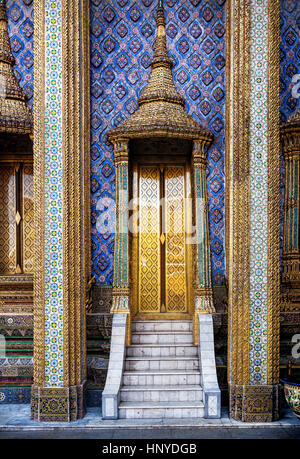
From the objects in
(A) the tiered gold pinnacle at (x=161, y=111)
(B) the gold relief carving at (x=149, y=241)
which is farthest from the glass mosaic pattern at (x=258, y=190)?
(B) the gold relief carving at (x=149, y=241)

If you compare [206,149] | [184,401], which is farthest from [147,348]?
[206,149]

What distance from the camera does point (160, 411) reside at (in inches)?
230

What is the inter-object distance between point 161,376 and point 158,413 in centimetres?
58

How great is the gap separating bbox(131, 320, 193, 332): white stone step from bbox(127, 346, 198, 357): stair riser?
0.47 metres

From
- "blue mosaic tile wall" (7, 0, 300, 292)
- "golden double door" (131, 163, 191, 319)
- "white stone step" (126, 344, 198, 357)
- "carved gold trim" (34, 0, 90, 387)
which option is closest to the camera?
"carved gold trim" (34, 0, 90, 387)

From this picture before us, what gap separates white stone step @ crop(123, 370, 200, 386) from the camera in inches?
246

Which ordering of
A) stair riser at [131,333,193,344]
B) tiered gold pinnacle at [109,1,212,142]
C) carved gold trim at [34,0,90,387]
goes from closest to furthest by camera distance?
carved gold trim at [34,0,90,387] → tiered gold pinnacle at [109,1,212,142] → stair riser at [131,333,193,344]

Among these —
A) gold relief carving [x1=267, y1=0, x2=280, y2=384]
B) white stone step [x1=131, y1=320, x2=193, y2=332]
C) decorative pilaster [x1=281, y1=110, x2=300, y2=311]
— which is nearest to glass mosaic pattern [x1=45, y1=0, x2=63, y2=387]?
white stone step [x1=131, y1=320, x2=193, y2=332]

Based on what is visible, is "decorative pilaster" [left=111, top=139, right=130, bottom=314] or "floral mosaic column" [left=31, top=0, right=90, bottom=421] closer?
"floral mosaic column" [left=31, top=0, right=90, bottom=421]

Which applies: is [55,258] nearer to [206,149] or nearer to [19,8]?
[206,149]

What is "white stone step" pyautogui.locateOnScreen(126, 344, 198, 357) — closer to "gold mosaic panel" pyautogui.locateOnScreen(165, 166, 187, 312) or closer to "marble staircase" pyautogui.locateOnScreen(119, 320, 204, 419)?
"marble staircase" pyautogui.locateOnScreen(119, 320, 204, 419)

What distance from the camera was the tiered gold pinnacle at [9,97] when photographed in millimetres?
6773

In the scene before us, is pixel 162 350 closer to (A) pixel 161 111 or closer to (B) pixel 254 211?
(B) pixel 254 211

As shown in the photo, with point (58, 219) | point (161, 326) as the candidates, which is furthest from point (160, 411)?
point (58, 219)
